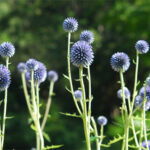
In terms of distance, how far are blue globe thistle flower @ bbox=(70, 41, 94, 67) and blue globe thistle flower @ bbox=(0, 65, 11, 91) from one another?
22 centimetres

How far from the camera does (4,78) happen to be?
1.13 m

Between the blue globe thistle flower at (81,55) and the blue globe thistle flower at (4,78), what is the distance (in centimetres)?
22

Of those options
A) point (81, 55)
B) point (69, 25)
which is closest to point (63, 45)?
point (69, 25)

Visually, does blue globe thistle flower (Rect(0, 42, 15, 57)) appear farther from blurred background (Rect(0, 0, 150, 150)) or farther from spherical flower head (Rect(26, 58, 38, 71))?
blurred background (Rect(0, 0, 150, 150))

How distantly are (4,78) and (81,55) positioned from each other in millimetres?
274

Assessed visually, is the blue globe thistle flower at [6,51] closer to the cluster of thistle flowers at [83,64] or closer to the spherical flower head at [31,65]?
the spherical flower head at [31,65]

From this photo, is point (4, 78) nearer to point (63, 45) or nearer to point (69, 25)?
point (69, 25)

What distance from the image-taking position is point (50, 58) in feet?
27.4

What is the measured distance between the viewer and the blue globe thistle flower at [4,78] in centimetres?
112

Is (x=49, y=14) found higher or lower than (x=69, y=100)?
higher

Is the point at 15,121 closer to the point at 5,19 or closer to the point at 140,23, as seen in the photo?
the point at 5,19

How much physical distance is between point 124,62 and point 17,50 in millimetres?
7270

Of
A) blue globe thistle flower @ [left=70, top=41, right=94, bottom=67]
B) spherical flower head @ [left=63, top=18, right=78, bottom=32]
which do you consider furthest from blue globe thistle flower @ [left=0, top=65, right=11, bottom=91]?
spherical flower head @ [left=63, top=18, right=78, bottom=32]

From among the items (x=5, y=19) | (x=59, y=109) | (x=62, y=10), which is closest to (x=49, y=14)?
(x=62, y=10)
